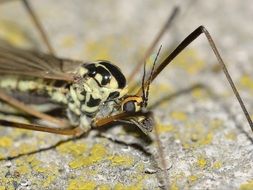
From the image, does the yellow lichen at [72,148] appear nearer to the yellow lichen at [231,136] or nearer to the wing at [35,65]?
the wing at [35,65]

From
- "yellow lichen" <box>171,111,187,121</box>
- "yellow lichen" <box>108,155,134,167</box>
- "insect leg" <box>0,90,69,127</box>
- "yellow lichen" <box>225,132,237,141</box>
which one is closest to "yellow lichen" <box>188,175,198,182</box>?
"yellow lichen" <box>108,155,134,167</box>

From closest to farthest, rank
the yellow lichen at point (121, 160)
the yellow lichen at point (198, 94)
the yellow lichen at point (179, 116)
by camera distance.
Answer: the yellow lichen at point (121, 160) < the yellow lichen at point (179, 116) < the yellow lichen at point (198, 94)

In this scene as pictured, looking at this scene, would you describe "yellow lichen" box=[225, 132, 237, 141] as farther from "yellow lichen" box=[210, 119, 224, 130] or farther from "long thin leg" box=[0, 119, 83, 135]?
"long thin leg" box=[0, 119, 83, 135]

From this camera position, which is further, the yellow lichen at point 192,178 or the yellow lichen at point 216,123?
the yellow lichen at point 216,123

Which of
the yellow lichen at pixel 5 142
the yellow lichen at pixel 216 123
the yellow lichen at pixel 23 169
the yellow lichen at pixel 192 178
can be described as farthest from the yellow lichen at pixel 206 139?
the yellow lichen at pixel 5 142

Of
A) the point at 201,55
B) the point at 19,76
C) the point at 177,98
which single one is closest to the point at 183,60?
the point at 201,55

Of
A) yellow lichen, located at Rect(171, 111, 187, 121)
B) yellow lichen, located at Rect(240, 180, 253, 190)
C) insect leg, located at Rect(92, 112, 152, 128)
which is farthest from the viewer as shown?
yellow lichen, located at Rect(171, 111, 187, 121)

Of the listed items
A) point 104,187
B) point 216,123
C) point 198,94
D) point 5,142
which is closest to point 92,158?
point 104,187
